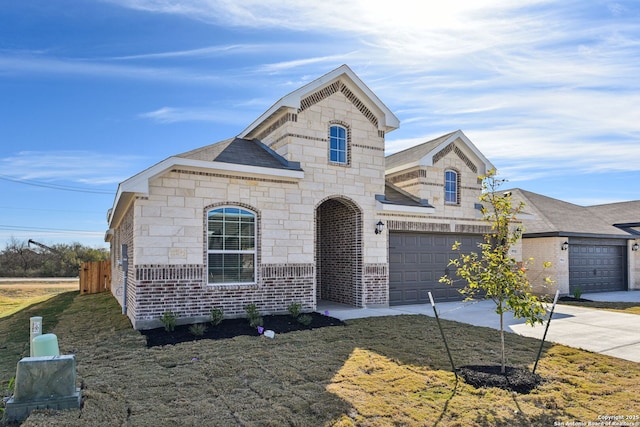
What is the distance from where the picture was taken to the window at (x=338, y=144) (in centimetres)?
1245

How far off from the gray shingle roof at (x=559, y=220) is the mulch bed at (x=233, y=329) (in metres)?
10.1

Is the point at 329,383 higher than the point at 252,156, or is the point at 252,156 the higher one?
the point at 252,156

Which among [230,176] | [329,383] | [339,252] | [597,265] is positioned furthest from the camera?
[597,265]

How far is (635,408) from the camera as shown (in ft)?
16.8

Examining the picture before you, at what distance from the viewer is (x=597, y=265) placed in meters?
19.2

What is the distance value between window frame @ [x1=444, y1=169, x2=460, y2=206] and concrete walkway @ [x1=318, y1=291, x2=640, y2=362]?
3.44 meters

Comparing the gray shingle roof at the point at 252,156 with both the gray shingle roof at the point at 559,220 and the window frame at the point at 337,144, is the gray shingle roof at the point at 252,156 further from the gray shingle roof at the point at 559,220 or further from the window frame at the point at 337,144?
the gray shingle roof at the point at 559,220

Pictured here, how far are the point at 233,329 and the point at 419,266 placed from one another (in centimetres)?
695

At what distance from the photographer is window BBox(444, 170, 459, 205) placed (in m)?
15.0

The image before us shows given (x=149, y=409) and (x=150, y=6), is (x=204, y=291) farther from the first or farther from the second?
(x=150, y=6)

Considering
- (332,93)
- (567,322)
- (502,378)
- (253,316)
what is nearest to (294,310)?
(253,316)

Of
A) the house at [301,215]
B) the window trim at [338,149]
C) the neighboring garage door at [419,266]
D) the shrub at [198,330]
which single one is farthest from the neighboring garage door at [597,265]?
the shrub at [198,330]

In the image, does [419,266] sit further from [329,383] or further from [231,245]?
[329,383]

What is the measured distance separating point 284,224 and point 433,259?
5689 mm
